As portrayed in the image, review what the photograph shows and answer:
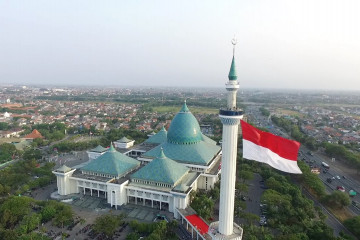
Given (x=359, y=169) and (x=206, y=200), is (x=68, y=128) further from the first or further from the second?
(x=359, y=169)

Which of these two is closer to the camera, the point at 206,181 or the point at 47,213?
the point at 47,213

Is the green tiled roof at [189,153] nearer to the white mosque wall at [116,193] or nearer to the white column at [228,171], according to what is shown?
the white mosque wall at [116,193]

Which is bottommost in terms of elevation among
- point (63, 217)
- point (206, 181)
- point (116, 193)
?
point (63, 217)

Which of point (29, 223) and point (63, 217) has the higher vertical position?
point (63, 217)

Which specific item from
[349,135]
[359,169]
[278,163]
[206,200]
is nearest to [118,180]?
[206,200]

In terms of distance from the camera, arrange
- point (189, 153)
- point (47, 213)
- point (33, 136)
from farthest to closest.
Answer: point (33, 136)
point (189, 153)
point (47, 213)

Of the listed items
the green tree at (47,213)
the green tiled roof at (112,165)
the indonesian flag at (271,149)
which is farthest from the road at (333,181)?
the green tree at (47,213)

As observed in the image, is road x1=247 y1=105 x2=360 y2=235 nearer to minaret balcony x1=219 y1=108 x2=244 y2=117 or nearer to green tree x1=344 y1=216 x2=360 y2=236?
green tree x1=344 y1=216 x2=360 y2=236

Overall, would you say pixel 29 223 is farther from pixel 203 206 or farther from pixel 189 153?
pixel 189 153

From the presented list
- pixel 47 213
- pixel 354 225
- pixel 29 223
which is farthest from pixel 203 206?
pixel 29 223
